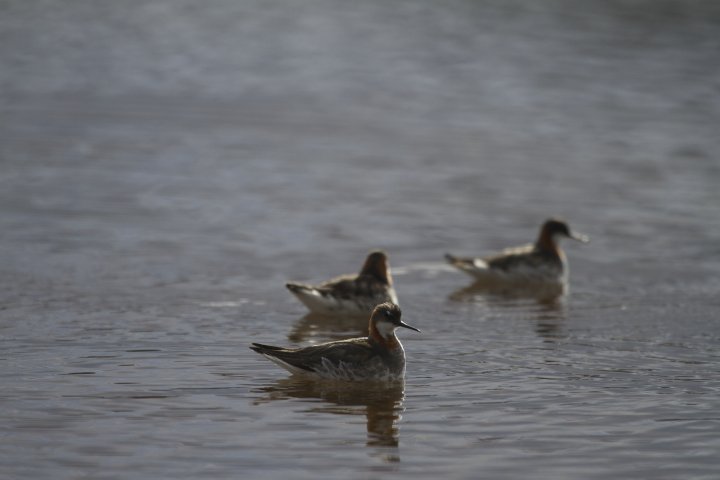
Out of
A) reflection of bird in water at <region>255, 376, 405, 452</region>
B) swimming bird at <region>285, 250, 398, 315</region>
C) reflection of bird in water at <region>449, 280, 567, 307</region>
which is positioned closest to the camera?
reflection of bird in water at <region>255, 376, 405, 452</region>

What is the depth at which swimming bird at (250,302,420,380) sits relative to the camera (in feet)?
41.8

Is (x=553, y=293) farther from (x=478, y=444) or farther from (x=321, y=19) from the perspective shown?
(x=321, y=19)

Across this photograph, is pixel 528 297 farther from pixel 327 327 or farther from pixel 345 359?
pixel 345 359

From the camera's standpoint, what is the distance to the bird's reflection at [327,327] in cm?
1501

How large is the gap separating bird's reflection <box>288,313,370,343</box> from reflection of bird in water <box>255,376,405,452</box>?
1.83 meters

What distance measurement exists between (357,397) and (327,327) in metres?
2.96

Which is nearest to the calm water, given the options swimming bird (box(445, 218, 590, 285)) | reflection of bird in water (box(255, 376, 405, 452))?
reflection of bird in water (box(255, 376, 405, 452))

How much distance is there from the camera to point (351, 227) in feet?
66.0

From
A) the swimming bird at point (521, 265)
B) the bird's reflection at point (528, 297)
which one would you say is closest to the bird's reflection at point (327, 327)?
the bird's reflection at point (528, 297)

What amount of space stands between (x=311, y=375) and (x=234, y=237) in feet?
21.8

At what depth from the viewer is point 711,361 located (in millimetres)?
13852

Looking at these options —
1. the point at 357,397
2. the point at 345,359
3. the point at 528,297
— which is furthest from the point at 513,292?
the point at 357,397

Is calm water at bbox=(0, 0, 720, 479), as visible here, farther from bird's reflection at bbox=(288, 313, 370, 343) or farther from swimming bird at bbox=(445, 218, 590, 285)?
swimming bird at bbox=(445, 218, 590, 285)

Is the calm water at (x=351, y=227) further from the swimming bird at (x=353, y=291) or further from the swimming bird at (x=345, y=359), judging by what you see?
the swimming bird at (x=353, y=291)
